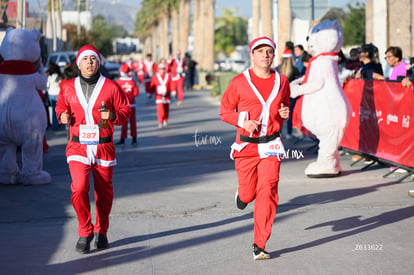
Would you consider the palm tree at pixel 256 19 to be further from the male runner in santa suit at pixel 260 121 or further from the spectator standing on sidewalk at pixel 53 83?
the male runner in santa suit at pixel 260 121

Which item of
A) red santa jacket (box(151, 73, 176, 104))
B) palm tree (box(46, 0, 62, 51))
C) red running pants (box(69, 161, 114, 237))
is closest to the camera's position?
red running pants (box(69, 161, 114, 237))

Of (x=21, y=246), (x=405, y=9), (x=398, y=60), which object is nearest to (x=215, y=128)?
(x=398, y=60)

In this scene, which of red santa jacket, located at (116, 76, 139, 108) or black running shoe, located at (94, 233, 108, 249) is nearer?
black running shoe, located at (94, 233, 108, 249)

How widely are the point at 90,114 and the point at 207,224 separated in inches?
79.3

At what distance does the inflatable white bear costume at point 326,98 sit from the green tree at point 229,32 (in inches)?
5489

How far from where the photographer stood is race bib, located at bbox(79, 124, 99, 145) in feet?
24.3

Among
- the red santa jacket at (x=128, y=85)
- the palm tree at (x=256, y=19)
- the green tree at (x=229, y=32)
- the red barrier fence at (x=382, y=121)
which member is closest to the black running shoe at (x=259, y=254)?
the red barrier fence at (x=382, y=121)

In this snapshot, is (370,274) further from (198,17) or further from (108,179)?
(198,17)

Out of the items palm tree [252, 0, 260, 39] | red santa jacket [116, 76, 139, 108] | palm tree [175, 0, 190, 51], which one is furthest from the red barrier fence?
palm tree [175, 0, 190, 51]

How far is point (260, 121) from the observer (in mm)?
7164

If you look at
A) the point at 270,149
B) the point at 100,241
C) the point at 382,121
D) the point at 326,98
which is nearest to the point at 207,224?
the point at 100,241

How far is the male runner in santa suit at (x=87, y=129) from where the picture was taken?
291 inches

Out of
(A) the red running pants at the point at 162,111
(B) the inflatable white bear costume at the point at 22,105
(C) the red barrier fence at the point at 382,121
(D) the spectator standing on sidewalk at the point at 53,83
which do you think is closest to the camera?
(C) the red barrier fence at the point at 382,121

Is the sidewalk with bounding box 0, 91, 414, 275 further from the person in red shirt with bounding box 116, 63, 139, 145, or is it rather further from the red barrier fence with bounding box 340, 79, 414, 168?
the person in red shirt with bounding box 116, 63, 139, 145
